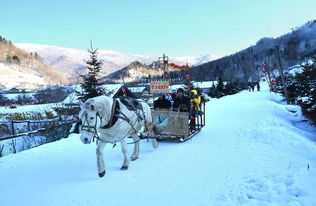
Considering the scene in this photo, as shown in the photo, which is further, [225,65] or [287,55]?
[225,65]

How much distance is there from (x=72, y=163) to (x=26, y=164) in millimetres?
1225

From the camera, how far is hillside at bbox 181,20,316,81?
381ft

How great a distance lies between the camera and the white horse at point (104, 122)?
14.7ft

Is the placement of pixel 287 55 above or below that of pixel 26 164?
above

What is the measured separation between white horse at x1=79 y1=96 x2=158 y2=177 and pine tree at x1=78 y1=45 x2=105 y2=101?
7.76 meters

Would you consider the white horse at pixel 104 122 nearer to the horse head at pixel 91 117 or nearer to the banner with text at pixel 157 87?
the horse head at pixel 91 117

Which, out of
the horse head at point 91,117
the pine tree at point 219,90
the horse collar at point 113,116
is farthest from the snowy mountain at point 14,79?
the horse head at point 91,117

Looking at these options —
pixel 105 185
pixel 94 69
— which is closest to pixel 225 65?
pixel 94 69

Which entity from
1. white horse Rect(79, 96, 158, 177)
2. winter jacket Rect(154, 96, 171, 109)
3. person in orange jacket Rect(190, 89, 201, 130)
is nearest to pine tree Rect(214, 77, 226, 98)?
person in orange jacket Rect(190, 89, 201, 130)

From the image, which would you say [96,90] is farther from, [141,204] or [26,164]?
[141,204]

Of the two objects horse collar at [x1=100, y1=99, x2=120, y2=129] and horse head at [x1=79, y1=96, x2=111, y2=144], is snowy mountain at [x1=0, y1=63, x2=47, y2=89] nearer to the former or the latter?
horse collar at [x1=100, y1=99, x2=120, y2=129]

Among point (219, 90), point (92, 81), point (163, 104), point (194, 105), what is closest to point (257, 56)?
point (219, 90)

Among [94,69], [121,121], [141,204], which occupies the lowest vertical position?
[141,204]

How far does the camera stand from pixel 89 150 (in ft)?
→ 24.6
